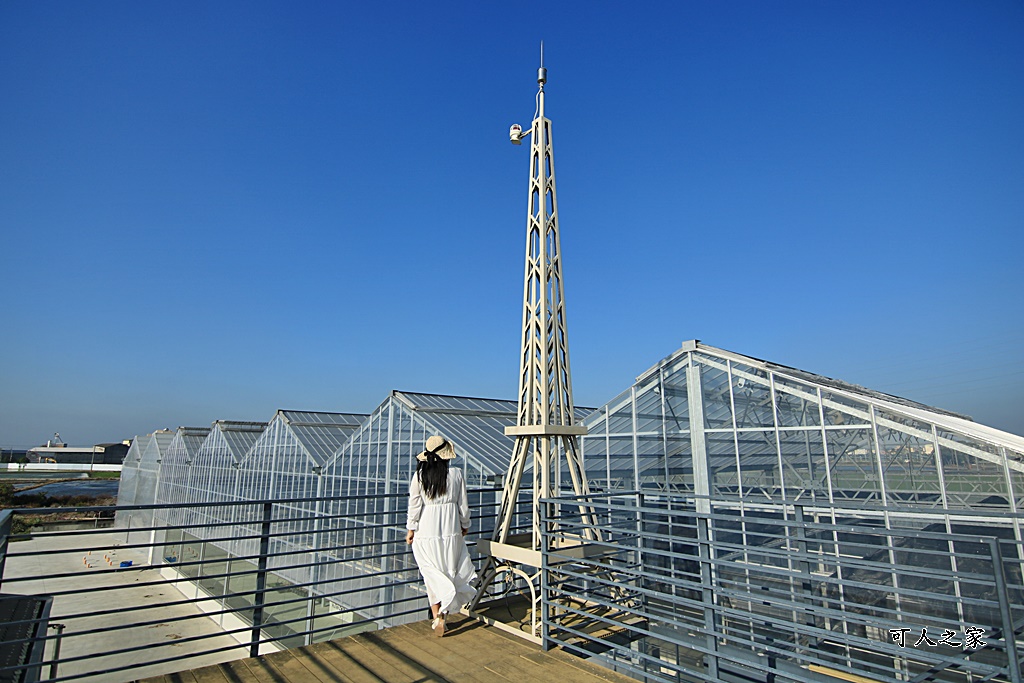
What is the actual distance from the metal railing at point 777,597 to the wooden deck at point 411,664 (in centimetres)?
28

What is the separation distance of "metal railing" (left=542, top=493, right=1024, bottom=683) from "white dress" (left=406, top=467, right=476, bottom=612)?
802 mm

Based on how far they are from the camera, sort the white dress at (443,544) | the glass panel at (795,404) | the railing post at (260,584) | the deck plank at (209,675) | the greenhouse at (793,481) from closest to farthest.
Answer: the deck plank at (209,675) < the railing post at (260,584) < the white dress at (443,544) < the greenhouse at (793,481) < the glass panel at (795,404)

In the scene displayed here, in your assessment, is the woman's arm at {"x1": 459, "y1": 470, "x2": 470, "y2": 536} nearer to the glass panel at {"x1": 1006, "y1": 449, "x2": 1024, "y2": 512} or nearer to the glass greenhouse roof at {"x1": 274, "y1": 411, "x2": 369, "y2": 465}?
the glass panel at {"x1": 1006, "y1": 449, "x2": 1024, "y2": 512}

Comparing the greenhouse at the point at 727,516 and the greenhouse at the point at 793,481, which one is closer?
the greenhouse at the point at 727,516

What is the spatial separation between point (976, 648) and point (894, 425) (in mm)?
6164

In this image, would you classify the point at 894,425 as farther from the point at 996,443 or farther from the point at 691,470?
the point at 691,470

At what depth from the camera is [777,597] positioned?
6242 mm

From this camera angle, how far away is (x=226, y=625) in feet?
62.0

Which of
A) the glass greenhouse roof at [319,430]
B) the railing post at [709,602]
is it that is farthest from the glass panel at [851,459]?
the glass greenhouse roof at [319,430]

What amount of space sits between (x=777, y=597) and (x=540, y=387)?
3.64m

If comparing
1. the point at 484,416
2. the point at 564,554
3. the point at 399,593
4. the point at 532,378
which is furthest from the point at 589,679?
the point at 484,416

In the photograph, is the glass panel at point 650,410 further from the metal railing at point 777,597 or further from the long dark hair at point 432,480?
the long dark hair at point 432,480

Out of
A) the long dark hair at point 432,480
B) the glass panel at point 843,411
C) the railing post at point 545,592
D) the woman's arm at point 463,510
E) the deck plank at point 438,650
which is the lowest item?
the deck plank at point 438,650

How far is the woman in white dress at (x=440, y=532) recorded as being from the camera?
4.90 meters
